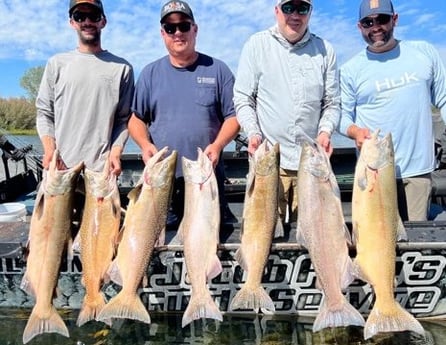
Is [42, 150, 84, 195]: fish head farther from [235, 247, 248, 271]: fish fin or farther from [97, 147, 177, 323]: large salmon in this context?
[235, 247, 248, 271]: fish fin

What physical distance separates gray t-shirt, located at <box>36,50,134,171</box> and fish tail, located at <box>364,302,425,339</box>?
2.11 meters

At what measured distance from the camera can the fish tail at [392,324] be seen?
9.36 ft

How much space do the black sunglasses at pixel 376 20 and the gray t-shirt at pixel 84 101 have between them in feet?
5.76

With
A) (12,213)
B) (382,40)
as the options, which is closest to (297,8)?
(382,40)

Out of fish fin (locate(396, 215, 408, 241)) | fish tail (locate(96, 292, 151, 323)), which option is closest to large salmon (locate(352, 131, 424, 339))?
fish fin (locate(396, 215, 408, 241))

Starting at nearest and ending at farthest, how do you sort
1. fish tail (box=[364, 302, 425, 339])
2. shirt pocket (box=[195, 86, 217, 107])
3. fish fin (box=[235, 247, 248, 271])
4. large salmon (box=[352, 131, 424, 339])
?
fish tail (box=[364, 302, 425, 339])
large salmon (box=[352, 131, 424, 339])
fish fin (box=[235, 247, 248, 271])
shirt pocket (box=[195, 86, 217, 107])

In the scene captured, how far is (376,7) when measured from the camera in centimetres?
348

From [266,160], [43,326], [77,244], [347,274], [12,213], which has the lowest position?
[43,326]

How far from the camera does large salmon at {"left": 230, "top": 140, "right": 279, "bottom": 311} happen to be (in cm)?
314

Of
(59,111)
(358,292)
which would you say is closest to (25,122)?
(59,111)

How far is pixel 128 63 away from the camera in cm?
386

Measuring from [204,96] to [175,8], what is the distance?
2.07 feet

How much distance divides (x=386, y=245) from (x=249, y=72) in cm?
147

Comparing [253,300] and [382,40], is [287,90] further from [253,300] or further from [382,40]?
[253,300]
